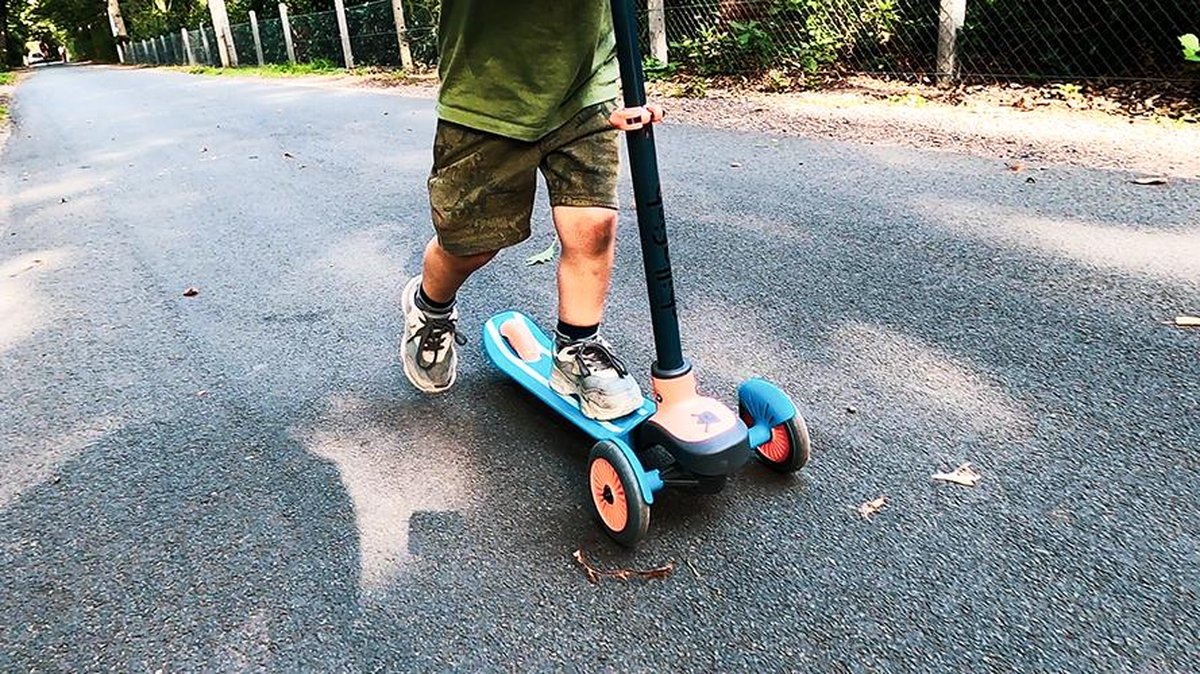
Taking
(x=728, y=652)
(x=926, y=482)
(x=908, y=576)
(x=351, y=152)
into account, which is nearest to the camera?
(x=728, y=652)

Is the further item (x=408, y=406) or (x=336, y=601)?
(x=408, y=406)

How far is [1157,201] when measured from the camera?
333cm

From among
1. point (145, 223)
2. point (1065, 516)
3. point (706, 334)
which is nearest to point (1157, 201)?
point (706, 334)

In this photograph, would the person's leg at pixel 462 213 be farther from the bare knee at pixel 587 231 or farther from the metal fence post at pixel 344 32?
the metal fence post at pixel 344 32

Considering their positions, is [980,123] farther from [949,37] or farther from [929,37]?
[929,37]

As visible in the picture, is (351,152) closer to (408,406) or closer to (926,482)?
(408,406)

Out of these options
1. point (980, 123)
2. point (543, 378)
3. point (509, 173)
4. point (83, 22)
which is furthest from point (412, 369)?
point (83, 22)

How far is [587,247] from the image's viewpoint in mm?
1847

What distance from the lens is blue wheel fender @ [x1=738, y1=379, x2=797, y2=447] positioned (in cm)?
173

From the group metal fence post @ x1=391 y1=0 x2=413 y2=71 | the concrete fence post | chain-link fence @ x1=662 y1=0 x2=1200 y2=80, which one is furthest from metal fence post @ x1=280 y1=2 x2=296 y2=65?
chain-link fence @ x1=662 y1=0 x2=1200 y2=80

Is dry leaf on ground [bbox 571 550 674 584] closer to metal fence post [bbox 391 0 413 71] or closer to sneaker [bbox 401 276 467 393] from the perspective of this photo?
sneaker [bbox 401 276 467 393]

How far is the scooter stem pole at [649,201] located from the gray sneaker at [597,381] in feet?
0.59

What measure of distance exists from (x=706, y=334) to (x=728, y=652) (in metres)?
1.29

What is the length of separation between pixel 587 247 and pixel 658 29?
7179 millimetres
